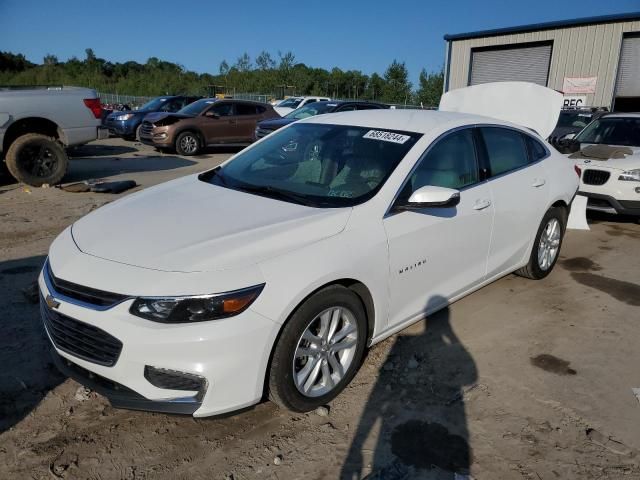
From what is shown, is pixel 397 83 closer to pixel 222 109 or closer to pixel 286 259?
pixel 222 109

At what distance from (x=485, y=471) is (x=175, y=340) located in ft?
5.38

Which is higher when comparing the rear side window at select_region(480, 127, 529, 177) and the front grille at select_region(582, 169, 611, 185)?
the rear side window at select_region(480, 127, 529, 177)

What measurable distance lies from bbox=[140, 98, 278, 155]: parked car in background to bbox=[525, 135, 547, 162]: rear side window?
10854mm

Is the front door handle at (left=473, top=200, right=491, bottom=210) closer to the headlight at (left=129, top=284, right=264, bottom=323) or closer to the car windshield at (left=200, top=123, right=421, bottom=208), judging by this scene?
the car windshield at (left=200, top=123, right=421, bottom=208)

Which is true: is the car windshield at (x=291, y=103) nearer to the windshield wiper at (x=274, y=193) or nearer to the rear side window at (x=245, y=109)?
the rear side window at (x=245, y=109)

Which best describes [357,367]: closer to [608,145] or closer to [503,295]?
[503,295]

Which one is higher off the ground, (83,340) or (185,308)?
(185,308)

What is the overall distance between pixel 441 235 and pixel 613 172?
4774mm

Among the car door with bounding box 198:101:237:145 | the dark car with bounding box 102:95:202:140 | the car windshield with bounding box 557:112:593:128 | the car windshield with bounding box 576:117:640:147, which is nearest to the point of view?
the car windshield with bounding box 576:117:640:147

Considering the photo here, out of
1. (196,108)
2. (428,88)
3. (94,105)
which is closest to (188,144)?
(196,108)

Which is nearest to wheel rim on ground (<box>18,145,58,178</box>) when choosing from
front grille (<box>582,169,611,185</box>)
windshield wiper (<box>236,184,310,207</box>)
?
windshield wiper (<box>236,184,310,207</box>)

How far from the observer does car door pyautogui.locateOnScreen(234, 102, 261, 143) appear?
590 inches

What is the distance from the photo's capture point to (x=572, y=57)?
20156 millimetres

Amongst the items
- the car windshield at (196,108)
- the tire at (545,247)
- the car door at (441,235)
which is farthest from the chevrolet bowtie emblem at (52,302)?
the car windshield at (196,108)
